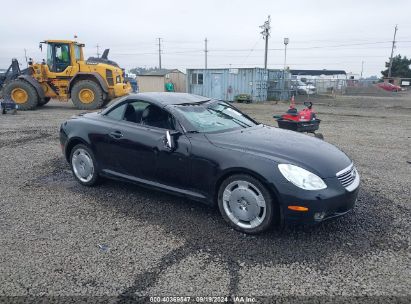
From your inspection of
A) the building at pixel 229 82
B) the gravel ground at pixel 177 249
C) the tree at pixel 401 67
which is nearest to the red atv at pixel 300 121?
the gravel ground at pixel 177 249

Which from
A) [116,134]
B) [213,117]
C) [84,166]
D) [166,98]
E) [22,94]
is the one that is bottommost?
[84,166]

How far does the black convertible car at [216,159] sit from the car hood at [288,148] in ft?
0.04

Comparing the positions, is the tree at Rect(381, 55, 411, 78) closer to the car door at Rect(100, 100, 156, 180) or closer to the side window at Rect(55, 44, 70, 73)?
the side window at Rect(55, 44, 70, 73)

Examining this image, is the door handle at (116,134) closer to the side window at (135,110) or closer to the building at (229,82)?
the side window at (135,110)

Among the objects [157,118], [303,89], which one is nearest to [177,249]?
[157,118]

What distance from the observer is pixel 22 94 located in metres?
15.9

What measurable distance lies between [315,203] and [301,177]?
0.29 metres

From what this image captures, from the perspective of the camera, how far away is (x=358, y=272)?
313 cm

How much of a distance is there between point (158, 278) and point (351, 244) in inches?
80.3

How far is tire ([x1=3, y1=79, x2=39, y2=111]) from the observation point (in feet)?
51.4

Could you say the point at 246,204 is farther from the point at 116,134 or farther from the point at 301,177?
the point at 116,134

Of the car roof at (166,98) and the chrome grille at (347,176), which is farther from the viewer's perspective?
the car roof at (166,98)

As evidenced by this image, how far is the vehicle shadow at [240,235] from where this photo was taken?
3.31m

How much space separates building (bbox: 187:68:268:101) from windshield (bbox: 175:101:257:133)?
19.0 m
